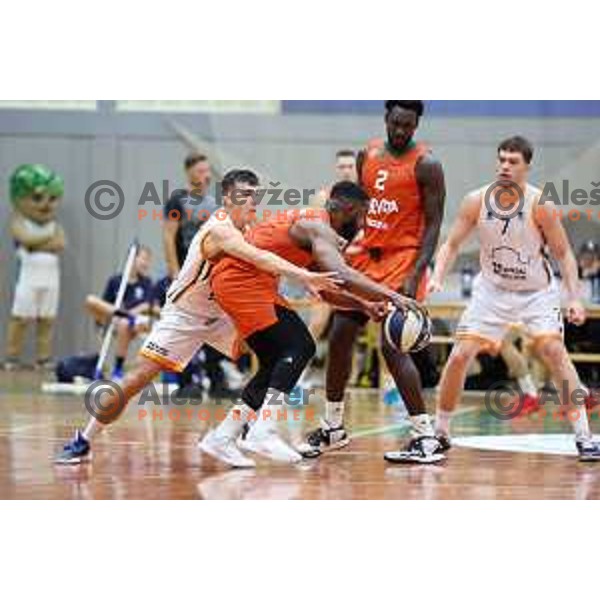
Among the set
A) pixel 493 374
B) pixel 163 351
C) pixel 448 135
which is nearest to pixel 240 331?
pixel 163 351

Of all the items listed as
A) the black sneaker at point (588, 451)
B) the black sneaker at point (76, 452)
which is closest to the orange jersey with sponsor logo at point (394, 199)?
the black sneaker at point (588, 451)

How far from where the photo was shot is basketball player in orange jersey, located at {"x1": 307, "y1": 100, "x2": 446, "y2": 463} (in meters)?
7.84

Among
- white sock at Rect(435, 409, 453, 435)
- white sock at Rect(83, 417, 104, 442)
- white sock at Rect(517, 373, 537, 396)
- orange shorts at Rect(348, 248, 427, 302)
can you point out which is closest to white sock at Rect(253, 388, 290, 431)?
white sock at Rect(83, 417, 104, 442)

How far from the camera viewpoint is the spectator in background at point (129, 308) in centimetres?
1455

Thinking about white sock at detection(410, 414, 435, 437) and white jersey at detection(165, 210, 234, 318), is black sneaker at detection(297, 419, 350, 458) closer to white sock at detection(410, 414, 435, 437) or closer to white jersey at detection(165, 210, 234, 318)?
white sock at detection(410, 414, 435, 437)

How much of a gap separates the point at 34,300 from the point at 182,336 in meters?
10.7

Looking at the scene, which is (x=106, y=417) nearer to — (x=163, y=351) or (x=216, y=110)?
(x=163, y=351)

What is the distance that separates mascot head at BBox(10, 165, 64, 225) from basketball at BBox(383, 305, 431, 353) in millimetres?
11160

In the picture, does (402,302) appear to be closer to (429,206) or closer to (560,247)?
(429,206)

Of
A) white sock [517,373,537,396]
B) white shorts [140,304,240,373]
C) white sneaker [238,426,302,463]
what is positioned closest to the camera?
white sneaker [238,426,302,463]

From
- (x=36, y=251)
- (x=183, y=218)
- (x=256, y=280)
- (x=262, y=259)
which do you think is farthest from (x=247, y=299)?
(x=36, y=251)

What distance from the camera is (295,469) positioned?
7.40 m

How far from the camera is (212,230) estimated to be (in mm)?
7516

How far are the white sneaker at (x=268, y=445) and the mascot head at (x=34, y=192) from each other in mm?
10921
